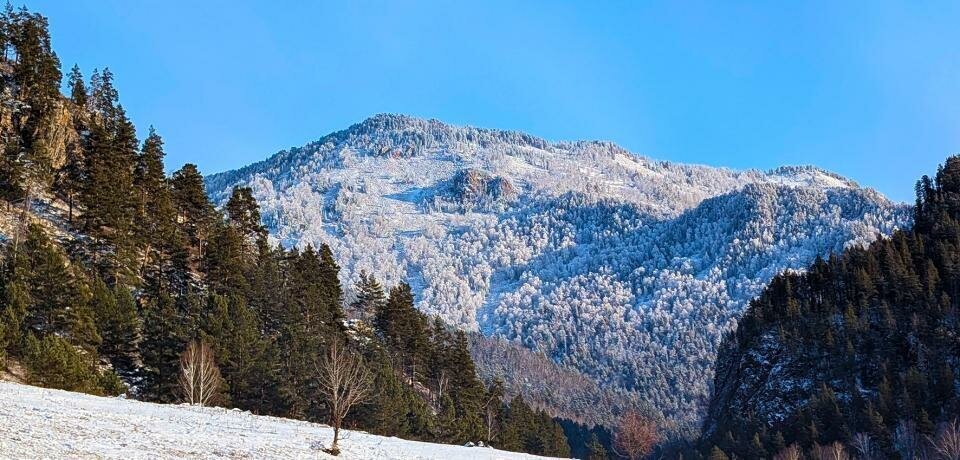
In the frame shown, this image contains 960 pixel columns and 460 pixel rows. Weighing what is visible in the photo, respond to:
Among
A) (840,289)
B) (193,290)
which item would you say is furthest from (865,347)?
(193,290)

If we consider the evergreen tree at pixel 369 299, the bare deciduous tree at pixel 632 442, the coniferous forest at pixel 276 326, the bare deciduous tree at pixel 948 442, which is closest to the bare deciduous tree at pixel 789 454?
the coniferous forest at pixel 276 326

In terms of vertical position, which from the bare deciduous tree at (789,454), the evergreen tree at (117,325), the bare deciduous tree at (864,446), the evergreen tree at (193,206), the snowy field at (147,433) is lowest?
the snowy field at (147,433)

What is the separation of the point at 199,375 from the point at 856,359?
9756cm

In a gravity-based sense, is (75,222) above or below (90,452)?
above

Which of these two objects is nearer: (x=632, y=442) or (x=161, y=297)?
(x=161, y=297)

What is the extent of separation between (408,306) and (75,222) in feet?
133

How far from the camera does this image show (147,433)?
99.6 feet

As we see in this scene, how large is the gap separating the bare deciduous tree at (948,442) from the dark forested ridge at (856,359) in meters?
0.46

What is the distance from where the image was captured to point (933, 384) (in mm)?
97625

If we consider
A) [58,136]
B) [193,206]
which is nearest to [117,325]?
[58,136]

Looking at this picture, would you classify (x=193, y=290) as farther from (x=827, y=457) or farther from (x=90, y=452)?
(x=827, y=457)

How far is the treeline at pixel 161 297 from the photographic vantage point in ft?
167

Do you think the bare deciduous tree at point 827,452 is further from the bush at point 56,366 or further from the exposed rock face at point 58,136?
the exposed rock face at point 58,136

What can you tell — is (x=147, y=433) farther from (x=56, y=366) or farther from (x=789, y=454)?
(x=789, y=454)
